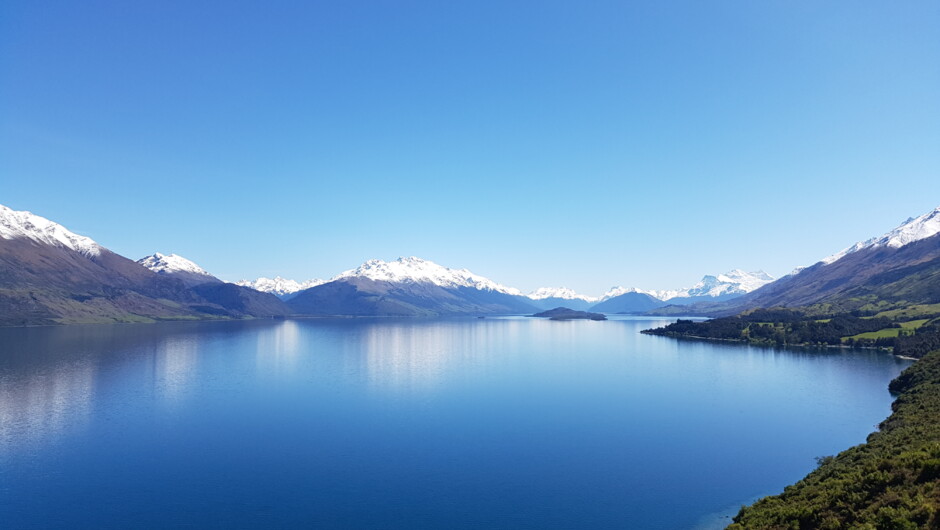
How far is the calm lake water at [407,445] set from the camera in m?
52.6

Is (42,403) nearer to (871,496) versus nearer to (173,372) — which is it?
(173,372)

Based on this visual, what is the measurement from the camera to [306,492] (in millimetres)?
56938

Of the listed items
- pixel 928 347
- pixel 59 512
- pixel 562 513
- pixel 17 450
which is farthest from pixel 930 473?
pixel 928 347

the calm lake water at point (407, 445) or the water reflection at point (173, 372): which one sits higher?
the water reflection at point (173, 372)

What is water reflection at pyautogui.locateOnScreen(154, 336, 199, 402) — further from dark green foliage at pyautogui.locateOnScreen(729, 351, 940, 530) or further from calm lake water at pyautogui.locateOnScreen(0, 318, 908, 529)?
dark green foliage at pyautogui.locateOnScreen(729, 351, 940, 530)

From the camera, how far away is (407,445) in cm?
7575

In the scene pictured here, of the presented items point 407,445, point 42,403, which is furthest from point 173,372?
point 407,445

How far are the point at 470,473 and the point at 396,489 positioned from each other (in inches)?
401

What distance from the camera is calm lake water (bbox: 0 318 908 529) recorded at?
52594 mm

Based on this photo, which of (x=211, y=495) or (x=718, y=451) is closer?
(x=211, y=495)

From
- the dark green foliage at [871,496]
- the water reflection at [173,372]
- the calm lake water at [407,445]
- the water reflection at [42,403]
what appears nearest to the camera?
the dark green foliage at [871,496]

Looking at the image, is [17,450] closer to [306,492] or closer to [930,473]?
[306,492]

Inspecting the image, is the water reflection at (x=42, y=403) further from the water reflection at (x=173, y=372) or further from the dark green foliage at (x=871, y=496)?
the dark green foliage at (x=871, y=496)

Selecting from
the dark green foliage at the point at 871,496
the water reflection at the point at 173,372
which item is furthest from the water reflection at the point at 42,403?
the dark green foliage at the point at 871,496
